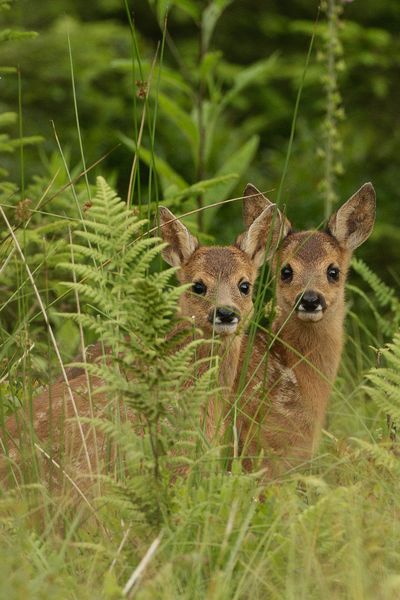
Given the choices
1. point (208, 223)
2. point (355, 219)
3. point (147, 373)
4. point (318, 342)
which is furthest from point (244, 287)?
point (147, 373)

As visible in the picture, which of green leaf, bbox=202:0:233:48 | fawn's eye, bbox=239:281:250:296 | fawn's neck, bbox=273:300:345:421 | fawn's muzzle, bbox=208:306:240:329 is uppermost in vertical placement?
green leaf, bbox=202:0:233:48

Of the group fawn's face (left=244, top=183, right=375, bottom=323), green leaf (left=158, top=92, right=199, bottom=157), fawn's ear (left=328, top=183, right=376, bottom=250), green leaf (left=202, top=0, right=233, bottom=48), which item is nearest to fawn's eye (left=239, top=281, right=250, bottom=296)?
fawn's face (left=244, top=183, right=375, bottom=323)

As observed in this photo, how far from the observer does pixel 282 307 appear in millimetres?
7004

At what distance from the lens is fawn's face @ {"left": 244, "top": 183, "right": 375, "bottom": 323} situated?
672cm

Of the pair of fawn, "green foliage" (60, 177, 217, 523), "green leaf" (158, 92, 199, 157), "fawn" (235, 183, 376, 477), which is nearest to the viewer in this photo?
"green foliage" (60, 177, 217, 523)

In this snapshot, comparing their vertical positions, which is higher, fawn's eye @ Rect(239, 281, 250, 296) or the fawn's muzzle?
the fawn's muzzle

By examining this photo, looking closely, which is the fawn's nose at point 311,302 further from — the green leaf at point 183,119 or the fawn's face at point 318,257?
the green leaf at point 183,119

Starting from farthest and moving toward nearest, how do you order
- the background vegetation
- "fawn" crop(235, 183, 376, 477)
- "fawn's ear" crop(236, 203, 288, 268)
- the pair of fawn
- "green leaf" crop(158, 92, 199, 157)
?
"green leaf" crop(158, 92, 199, 157) < "fawn's ear" crop(236, 203, 288, 268) < "fawn" crop(235, 183, 376, 477) < the pair of fawn < the background vegetation

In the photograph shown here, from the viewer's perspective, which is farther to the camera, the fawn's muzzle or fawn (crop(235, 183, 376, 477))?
fawn (crop(235, 183, 376, 477))

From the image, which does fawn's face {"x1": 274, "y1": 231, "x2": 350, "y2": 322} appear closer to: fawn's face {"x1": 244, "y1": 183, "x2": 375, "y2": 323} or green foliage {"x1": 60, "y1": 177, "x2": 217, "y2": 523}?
fawn's face {"x1": 244, "y1": 183, "x2": 375, "y2": 323}

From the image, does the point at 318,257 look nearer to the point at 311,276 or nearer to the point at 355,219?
the point at 311,276

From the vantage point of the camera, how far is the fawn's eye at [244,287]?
259 inches

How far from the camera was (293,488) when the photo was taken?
457 cm

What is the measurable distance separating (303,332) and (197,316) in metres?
0.78
